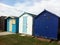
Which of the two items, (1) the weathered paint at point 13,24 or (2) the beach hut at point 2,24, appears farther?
(2) the beach hut at point 2,24

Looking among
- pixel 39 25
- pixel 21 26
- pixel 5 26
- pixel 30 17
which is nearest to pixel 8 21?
pixel 5 26

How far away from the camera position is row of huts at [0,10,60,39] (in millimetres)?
13172

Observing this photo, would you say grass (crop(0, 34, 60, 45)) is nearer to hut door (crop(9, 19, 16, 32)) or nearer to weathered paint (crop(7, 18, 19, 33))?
weathered paint (crop(7, 18, 19, 33))

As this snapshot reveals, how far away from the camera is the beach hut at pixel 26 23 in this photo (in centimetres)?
1634

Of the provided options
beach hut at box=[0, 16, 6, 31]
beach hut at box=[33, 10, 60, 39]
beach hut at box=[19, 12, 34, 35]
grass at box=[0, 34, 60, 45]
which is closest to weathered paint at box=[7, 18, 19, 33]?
beach hut at box=[19, 12, 34, 35]

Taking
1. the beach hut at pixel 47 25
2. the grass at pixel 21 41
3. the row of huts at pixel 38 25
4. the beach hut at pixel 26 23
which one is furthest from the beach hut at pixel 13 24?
the grass at pixel 21 41

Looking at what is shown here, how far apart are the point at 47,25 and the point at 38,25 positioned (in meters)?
1.46

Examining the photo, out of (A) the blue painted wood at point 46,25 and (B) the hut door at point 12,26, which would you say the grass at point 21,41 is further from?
(B) the hut door at point 12,26

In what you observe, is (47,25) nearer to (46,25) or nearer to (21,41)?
(46,25)

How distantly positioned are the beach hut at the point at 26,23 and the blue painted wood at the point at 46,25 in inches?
39.3

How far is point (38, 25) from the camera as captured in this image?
589 inches

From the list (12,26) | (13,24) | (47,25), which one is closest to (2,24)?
(12,26)

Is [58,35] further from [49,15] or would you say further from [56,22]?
[49,15]

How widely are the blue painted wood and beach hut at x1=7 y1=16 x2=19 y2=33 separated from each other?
4109mm
